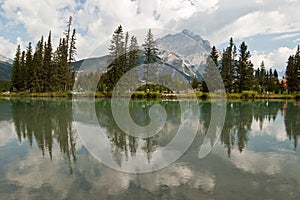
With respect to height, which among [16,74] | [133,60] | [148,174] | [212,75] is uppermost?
[133,60]

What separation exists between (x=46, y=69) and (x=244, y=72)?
33386 mm

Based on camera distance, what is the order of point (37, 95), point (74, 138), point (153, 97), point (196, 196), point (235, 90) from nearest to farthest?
point (196, 196), point (74, 138), point (153, 97), point (37, 95), point (235, 90)

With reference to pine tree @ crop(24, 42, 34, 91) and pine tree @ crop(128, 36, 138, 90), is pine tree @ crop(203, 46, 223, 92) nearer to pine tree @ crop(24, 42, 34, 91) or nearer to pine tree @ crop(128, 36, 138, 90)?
pine tree @ crop(128, 36, 138, 90)

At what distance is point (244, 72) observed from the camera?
163 feet

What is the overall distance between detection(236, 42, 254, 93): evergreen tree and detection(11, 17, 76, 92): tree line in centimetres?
2766

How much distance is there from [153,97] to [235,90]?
1719cm

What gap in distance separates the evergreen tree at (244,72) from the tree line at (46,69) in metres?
27.7

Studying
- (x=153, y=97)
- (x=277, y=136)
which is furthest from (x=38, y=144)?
(x=153, y=97)

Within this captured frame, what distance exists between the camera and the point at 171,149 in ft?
28.1

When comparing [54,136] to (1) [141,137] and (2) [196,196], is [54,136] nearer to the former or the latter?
(1) [141,137]

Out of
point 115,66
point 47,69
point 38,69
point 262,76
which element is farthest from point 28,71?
point 262,76

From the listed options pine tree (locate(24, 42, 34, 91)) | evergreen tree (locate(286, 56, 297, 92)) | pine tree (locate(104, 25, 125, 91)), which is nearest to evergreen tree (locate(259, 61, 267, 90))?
evergreen tree (locate(286, 56, 297, 92))

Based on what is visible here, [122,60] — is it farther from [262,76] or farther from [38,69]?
[262,76]

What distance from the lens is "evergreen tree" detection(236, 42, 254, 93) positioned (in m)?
49.8
